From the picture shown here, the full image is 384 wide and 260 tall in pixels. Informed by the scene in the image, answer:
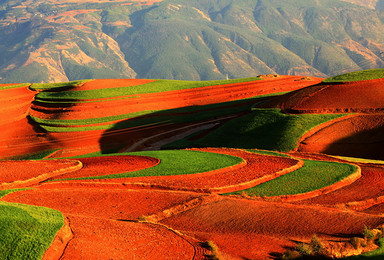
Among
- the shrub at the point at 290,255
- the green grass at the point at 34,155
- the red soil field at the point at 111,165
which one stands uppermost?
the shrub at the point at 290,255

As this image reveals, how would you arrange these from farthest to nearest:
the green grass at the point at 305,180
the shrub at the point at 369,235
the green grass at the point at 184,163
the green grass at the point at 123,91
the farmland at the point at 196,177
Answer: the green grass at the point at 123,91 < the green grass at the point at 184,163 < the green grass at the point at 305,180 < the farmland at the point at 196,177 < the shrub at the point at 369,235

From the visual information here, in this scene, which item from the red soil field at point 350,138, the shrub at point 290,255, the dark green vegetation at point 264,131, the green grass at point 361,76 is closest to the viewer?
the shrub at point 290,255

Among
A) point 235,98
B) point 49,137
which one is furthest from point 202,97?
point 49,137

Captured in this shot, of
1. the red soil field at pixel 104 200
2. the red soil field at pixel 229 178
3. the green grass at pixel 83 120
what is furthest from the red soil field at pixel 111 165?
the green grass at pixel 83 120

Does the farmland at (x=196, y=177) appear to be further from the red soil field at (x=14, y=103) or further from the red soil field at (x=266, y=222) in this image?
the red soil field at (x=14, y=103)

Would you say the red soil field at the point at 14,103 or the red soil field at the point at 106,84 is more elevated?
the red soil field at the point at 106,84

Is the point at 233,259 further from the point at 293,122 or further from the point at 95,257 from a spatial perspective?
the point at 293,122

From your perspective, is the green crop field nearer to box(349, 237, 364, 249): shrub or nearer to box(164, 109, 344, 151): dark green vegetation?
box(349, 237, 364, 249): shrub
